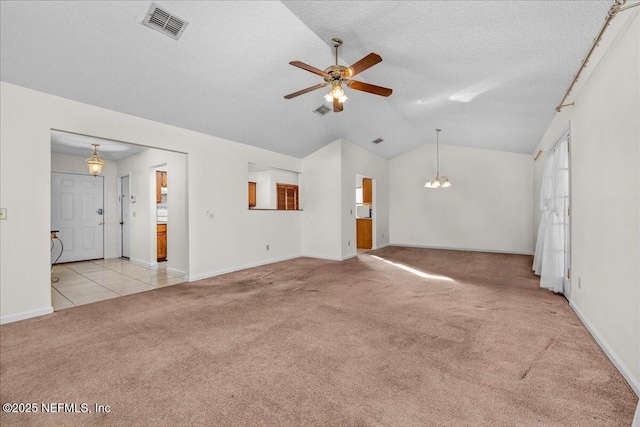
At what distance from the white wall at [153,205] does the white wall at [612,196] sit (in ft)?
16.8

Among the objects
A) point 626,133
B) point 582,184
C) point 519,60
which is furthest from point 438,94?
point 626,133

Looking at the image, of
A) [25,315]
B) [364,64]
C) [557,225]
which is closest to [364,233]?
[557,225]

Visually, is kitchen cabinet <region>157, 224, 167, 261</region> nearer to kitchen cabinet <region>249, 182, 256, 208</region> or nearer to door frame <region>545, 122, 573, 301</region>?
kitchen cabinet <region>249, 182, 256, 208</region>

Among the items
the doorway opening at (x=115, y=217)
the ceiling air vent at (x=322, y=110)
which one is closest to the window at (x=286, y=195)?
the doorway opening at (x=115, y=217)

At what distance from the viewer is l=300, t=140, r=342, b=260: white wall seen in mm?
6652

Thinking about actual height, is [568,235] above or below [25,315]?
above

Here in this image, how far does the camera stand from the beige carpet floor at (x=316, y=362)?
5.36 feet

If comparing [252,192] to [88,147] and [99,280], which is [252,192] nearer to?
[88,147]

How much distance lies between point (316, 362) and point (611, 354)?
226 cm

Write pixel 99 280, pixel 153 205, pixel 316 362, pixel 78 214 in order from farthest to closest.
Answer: pixel 78 214, pixel 153 205, pixel 99 280, pixel 316 362

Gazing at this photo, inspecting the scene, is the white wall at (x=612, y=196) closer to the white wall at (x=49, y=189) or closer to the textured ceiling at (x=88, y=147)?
the white wall at (x=49, y=189)

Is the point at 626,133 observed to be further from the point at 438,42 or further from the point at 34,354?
the point at 34,354

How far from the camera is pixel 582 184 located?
9.76 ft

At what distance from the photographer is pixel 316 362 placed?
217cm
